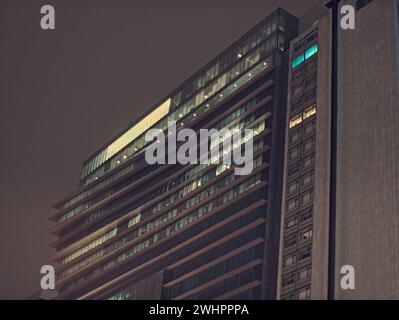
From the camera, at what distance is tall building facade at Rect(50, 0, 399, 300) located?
115688 mm

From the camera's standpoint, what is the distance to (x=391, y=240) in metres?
109

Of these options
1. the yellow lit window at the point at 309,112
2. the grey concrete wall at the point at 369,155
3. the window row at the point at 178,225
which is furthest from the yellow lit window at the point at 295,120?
the window row at the point at 178,225

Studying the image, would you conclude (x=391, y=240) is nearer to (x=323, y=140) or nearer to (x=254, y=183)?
(x=323, y=140)

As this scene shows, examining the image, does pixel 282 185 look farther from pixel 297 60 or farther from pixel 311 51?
pixel 311 51

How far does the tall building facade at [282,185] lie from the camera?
380 feet

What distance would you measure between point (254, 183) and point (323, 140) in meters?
16.4

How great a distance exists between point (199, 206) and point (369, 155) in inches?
1613

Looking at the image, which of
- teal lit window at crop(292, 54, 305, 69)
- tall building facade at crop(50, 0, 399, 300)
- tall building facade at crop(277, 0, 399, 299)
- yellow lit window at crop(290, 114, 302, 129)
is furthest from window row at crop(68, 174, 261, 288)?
teal lit window at crop(292, 54, 305, 69)

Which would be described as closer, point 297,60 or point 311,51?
point 311,51

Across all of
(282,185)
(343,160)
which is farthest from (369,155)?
(282,185)

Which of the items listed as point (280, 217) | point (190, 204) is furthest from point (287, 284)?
point (190, 204)

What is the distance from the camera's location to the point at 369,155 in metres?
120
